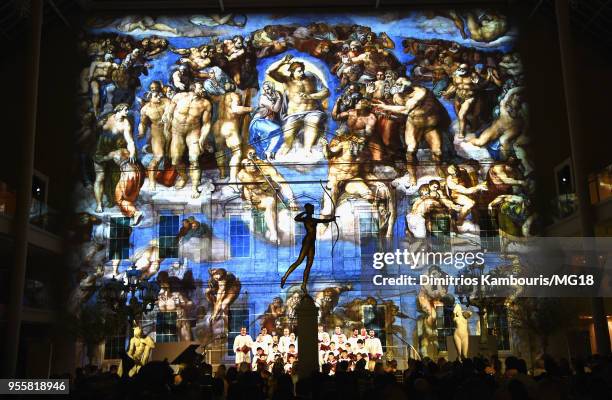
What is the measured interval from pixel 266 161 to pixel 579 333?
16363 millimetres

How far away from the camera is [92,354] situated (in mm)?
31359

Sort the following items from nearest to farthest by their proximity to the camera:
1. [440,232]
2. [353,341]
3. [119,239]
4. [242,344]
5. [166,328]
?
[242,344] → [353,341] → [166,328] → [440,232] → [119,239]

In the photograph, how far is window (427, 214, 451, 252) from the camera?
1304 inches

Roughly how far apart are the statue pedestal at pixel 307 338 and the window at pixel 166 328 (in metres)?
16.9

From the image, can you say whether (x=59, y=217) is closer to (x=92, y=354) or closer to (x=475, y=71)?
(x=92, y=354)

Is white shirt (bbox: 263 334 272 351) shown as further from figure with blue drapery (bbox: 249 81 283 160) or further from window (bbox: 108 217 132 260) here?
figure with blue drapery (bbox: 249 81 283 160)

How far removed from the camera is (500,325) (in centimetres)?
3225

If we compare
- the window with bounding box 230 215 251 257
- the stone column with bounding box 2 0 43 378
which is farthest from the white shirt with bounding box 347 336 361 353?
the stone column with bounding box 2 0 43 378

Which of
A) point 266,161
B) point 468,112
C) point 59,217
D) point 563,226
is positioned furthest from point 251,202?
point 563,226

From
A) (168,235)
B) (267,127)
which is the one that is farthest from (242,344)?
(267,127)

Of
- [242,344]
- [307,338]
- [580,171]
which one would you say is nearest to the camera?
[307,338]

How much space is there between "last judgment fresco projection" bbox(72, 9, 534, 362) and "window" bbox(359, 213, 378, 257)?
9cm

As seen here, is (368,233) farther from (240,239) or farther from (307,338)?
(307,338)

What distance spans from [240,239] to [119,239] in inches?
224
